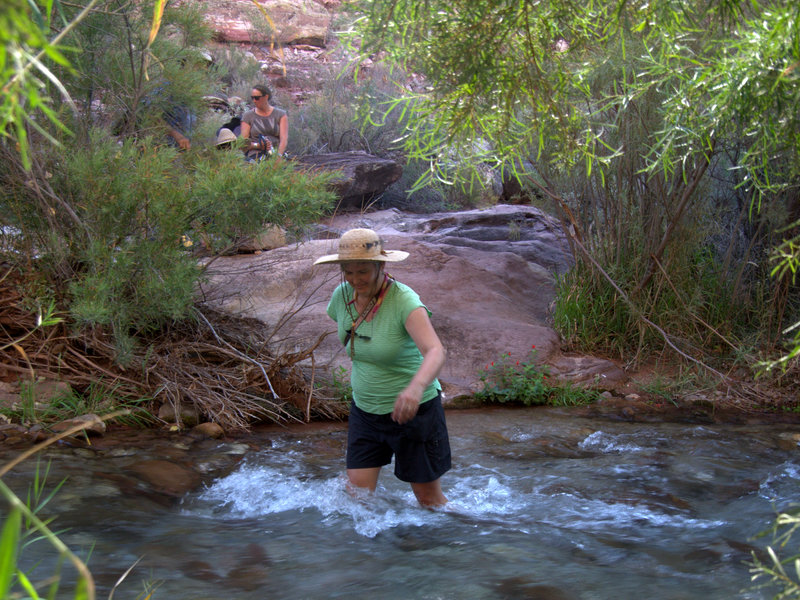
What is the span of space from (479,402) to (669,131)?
390cm

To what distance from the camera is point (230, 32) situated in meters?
25.8

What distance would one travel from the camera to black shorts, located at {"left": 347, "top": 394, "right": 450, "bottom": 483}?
3.71 metres

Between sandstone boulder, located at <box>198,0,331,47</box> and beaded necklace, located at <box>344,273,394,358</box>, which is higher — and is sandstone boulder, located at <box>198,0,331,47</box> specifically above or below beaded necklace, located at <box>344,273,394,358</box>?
above

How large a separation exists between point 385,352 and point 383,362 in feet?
0.24

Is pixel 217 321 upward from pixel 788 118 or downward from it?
downward

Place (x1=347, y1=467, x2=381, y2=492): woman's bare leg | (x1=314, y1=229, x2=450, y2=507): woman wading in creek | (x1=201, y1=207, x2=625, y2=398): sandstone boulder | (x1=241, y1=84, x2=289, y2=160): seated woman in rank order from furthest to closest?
(x1=241, y1=84, x2=289, y2=160): seated woman, (x1=201, y1=207, x2=625, y2=398): sandstone boulder, (x1=347, y1=467, x2=381, y2=492): woman's bare leg, (x1=314, y1=229, x2=450, y2=507): woman wading in creek

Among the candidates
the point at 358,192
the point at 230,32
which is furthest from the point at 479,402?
the point at 230,32

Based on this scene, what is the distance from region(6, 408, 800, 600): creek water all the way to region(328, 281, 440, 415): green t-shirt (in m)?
0.75

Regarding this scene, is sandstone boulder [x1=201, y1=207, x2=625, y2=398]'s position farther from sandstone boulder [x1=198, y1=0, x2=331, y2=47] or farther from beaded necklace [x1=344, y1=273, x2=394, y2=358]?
sandstone boulder [x1=198, y1=0, x2=331, y2=47]

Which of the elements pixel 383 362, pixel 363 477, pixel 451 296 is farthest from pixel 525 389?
pixel 383 362

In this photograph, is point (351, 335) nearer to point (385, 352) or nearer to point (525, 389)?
point (385, 352)

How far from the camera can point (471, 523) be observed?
4.18 m

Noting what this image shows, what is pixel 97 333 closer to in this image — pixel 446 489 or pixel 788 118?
pixel 446 489

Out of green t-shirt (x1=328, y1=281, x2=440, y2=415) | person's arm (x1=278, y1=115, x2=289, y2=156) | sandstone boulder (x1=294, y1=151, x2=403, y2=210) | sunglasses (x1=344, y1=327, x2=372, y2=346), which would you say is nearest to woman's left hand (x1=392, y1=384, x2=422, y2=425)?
green t-shirt (x1=328, y1=281, x2=440, y2=415)
